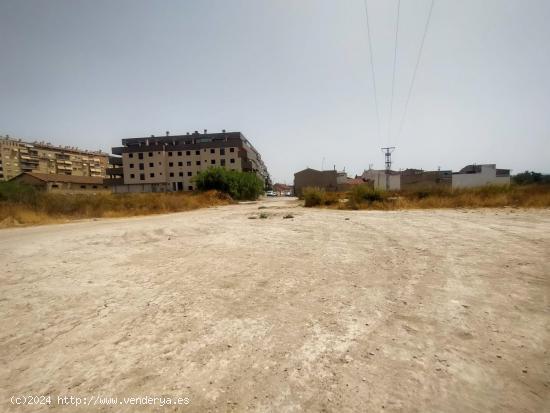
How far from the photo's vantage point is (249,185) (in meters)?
43.1

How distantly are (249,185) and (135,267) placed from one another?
1474 inches

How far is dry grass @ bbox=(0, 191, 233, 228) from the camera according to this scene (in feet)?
53.7

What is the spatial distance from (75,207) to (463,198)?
2633 centimetres

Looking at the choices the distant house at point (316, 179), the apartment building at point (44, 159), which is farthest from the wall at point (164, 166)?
the apartment building at point (44, 159)

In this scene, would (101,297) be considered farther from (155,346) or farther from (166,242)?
(166,242)

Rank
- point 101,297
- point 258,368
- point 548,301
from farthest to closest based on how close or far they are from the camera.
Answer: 1. point 101,297
2. point 548,301
3. point 258,368

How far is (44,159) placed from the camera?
329 ft

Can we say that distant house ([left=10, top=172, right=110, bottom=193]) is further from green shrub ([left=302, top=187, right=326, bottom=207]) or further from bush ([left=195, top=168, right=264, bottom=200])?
green shrub ([left=302, top=187, right=326, bottom=207])

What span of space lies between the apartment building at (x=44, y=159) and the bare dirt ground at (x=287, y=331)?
105216mm

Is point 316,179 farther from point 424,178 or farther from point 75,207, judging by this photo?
point 75,207

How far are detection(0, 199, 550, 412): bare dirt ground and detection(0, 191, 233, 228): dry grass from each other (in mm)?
13259

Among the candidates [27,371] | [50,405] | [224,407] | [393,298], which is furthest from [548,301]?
[27,371]

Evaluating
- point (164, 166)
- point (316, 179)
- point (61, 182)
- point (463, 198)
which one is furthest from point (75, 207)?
point (316, 179)

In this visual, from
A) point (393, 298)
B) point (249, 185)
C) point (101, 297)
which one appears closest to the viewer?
point (393, 298)
